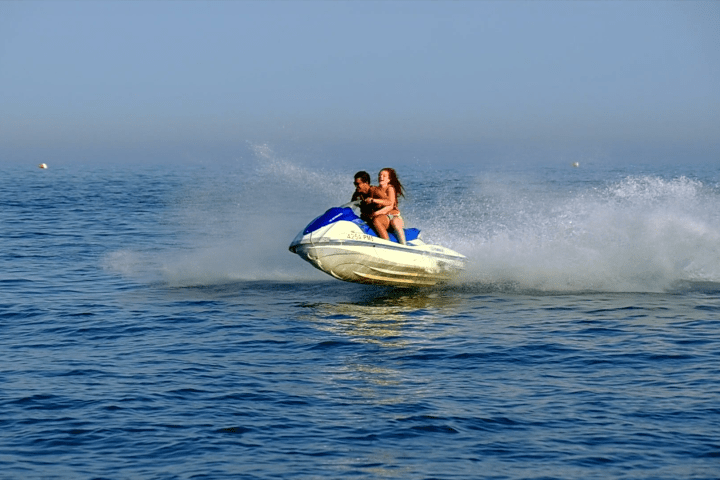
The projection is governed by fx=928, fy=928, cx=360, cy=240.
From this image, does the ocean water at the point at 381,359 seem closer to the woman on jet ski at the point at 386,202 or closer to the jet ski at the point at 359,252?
the jet ski at the point at 359,252

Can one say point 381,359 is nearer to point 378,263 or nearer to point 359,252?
point 359,252

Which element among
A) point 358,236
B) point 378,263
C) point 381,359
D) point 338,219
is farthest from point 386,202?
point 381,359

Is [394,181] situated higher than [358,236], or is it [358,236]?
[394,181]

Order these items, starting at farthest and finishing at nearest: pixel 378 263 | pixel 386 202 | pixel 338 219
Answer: pixel 378 263, pixel 386 202, pixel 338 219

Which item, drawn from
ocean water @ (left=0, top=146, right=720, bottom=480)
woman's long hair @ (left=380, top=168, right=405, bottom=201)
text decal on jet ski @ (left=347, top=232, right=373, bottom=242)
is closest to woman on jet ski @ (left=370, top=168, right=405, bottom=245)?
woman's long hair @ (left=380, top=168, right=405, bottom=201)

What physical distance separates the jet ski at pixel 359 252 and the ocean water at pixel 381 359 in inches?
20.7

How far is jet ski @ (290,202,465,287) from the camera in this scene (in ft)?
53.1

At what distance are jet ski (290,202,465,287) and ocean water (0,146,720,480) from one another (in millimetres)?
527

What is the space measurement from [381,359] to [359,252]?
413cm

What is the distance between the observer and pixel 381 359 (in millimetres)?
→ 12484

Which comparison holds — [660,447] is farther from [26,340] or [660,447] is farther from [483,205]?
[483,205]

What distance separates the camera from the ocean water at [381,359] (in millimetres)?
8688

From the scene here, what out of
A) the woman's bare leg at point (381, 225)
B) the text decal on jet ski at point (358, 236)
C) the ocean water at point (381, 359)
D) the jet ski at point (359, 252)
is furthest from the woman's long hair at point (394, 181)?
the ocean water at point (381, 359)

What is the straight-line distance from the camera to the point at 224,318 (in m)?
15.5
